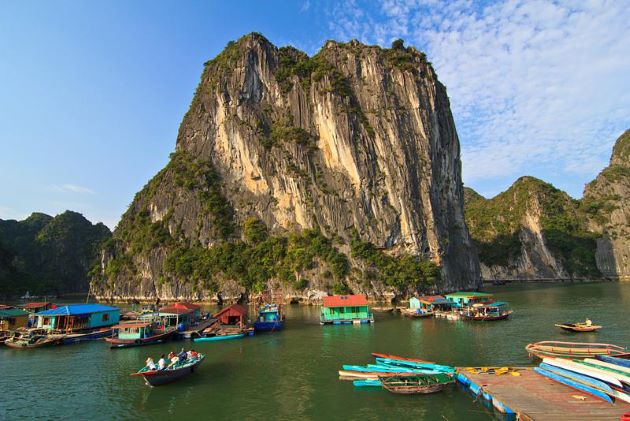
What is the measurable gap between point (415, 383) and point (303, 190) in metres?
65.0

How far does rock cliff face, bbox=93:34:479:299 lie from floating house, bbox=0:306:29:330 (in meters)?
41.0

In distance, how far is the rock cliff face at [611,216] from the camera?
129m

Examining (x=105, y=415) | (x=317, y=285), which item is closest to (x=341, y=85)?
(x=317, y=285)

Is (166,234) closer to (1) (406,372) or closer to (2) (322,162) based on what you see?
(2) (322,162)

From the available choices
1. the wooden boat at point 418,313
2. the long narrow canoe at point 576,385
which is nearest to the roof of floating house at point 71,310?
the wooden boat at point 418,313

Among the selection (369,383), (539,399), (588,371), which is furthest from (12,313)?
(588,371)

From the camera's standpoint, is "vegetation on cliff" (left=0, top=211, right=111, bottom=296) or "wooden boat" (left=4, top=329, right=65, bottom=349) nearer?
"wooden boat" (left=4, top=329, right=65, bottom=349)

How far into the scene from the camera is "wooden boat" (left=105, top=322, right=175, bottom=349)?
34094 mm

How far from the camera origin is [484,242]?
15825 centimetres

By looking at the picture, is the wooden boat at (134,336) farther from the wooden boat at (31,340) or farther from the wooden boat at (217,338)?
the wooden boat at (31,340)

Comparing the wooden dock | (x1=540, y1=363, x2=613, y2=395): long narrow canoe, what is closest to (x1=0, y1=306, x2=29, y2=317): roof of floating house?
the wooden dock

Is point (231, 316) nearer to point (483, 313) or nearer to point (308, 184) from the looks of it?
point (483, 313)

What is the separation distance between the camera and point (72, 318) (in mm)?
39469

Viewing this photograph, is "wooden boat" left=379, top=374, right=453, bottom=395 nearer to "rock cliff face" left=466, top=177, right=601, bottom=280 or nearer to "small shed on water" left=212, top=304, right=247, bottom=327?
"small shed on water" left=212, top=304, right=247, bottom=327
